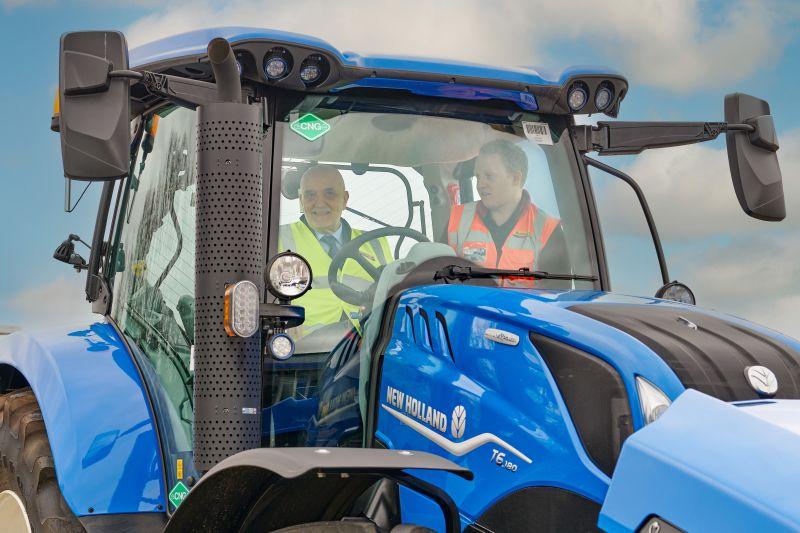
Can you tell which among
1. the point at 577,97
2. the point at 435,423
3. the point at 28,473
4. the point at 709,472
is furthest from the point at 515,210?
the point at 28,473

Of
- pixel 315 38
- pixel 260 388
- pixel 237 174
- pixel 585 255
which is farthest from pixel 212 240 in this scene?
pixel 585 255

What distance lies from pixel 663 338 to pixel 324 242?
4.20 ft

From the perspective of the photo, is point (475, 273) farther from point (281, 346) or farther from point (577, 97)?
point (577, 97)

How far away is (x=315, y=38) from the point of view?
151 inches

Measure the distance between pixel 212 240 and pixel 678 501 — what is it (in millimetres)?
1738

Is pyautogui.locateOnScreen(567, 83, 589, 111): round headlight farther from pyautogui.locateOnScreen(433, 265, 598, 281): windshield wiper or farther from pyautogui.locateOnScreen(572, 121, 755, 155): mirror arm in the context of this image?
pyautogui.locateOnScreen(433, 265, 598, 281): windshield wiper

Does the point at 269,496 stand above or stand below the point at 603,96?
below

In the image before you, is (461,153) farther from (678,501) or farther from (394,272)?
(678,501)

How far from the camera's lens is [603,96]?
439 cm

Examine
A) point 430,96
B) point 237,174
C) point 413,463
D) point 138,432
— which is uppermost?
point 430,96

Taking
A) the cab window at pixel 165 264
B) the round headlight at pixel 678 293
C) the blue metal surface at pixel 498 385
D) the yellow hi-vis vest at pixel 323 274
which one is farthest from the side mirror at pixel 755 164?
the cab window at pixel 165 264

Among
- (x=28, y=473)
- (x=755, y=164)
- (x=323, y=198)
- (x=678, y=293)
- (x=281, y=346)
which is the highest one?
(x=755, y=164)

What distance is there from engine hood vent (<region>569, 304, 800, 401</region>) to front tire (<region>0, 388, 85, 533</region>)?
7.05ft

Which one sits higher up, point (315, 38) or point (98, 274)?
point (315, 38)
